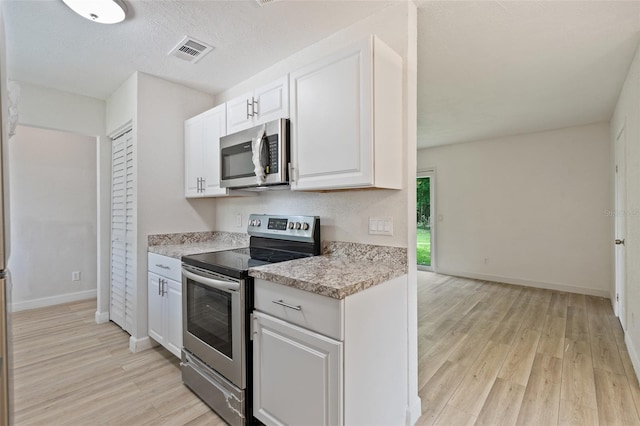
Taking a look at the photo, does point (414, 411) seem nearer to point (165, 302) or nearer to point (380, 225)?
point (380, 225)

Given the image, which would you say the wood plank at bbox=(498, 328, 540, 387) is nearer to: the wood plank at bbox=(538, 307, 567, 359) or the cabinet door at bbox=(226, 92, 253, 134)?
the wood plank at bbox=(538, 307, 567, 359)

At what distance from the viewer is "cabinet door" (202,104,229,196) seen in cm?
259

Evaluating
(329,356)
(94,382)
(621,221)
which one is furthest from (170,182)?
(621,221)

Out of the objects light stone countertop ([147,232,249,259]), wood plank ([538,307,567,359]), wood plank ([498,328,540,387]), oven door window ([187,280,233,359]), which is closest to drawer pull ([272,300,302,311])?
oven door window ([187,280,233,359])

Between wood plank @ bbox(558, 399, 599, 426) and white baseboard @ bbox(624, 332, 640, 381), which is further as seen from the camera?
white baseboard @ bbox(624, 332, 640, 381)

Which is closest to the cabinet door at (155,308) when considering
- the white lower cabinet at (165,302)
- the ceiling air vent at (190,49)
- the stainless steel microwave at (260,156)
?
the white lower cabinet at (165,302)

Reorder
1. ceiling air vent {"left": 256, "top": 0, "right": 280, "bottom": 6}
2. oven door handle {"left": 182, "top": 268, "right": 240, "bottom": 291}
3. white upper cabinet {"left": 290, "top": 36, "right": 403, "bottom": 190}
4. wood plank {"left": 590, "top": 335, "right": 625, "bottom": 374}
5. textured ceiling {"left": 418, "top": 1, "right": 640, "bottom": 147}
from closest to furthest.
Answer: white upper cabinet {"left": 290, "top": 36, "right": 403, "bottom": 190} < oven door handle {"left": 182, "top": 268, "right": 240, "bottom": 291} < ceiling air vent {"left": 256, "top": 0, "right": 280, "bottom": 6} < textured ceiling {"left": 418, "top": 1, "right": 640, "bottom": 147} < wood plank {"left": 590, "top": 335, "right": 625, "bottom": 374}

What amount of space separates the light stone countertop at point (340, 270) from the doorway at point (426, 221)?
14.3 feet

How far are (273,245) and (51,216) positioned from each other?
361 cm

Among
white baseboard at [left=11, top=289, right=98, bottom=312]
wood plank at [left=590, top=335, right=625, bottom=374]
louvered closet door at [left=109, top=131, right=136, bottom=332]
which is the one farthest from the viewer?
white baseboard at [left=11, top=289, right=98, bottom=312]

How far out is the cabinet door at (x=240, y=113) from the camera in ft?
7.50

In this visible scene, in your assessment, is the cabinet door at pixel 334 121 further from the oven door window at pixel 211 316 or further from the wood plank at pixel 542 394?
the wood plank at pixel 542 394

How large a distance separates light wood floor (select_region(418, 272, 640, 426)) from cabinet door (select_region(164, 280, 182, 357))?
1.81 m

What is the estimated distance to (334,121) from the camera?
5.65 ft
